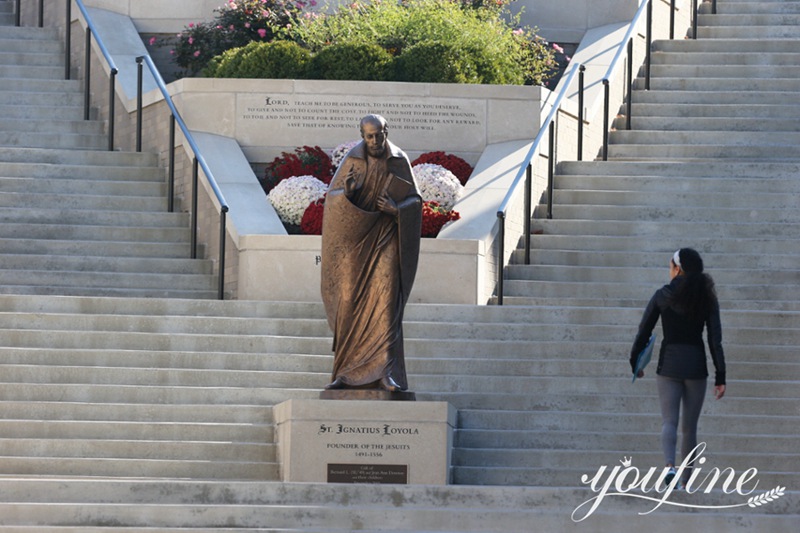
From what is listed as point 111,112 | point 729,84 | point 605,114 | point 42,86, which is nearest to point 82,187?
point 111,112

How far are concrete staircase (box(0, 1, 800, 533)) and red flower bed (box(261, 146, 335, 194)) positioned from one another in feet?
3.86

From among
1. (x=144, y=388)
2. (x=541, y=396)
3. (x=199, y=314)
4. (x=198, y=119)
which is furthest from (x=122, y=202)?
(x=541, y=396)

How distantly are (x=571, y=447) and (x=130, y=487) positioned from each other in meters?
3.61

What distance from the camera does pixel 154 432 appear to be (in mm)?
13188

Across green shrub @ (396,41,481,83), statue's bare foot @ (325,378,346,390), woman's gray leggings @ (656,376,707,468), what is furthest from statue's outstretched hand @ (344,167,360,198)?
green shrub @ (396,41,481,83)

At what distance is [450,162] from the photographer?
18578mm

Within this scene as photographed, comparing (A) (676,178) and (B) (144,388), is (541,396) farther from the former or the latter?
(A) (676,178)

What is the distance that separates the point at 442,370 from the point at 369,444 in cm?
235

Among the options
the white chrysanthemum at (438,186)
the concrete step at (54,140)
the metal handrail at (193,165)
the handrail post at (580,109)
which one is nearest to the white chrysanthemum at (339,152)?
the white chrysanthemum at (438,186)

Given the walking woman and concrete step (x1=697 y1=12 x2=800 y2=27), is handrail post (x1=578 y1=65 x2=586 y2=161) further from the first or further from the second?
the walking woman

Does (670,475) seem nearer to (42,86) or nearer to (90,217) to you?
(90,217)

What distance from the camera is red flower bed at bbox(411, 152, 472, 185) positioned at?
1850cm

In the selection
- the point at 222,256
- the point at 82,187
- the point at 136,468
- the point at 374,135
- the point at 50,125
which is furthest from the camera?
the point at 50,125

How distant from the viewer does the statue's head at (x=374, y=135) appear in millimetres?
11930
